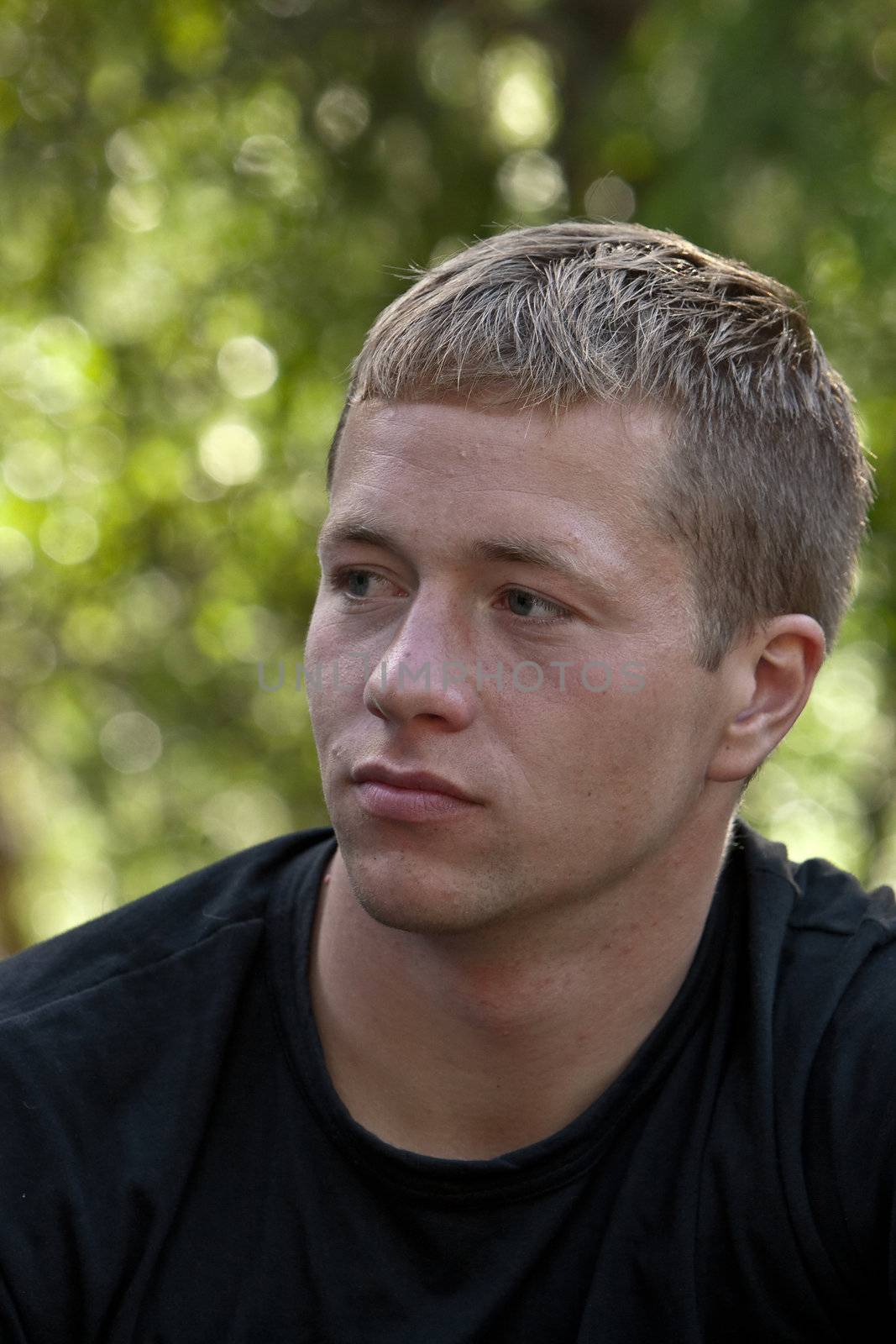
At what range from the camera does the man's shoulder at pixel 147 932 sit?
2059 mm

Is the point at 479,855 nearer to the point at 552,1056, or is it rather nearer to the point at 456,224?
the point at 552,1056

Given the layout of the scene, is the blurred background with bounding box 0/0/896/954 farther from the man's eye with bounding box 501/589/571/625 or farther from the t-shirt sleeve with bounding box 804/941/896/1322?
the t-shirt sleeve with bounding box 804/941/896/1322

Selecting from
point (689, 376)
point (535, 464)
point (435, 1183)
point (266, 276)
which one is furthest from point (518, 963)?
point (266, 276)

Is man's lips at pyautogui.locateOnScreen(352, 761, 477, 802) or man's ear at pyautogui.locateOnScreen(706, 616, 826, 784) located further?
man's ear at pyautogui.locateOnScreen(706, 616, 826, 784)

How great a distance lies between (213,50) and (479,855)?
3.85 metres

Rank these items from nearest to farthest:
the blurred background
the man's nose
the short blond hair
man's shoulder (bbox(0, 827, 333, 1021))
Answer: the man's nose
the short blond hair
man's shoulder (bbox(0, 827, 333, 1021))
the blurred background

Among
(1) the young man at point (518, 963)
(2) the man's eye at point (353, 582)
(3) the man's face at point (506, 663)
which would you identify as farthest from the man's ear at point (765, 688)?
(2) the man's eye at point (353, 582)

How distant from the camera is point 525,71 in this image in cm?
516

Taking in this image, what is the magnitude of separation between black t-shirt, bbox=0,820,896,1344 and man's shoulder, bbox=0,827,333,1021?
0.03 feet

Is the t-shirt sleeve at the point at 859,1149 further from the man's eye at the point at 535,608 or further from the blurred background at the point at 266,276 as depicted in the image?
the blurred background at the point at 266,276

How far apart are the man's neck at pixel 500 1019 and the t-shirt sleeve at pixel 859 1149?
0.88 feet

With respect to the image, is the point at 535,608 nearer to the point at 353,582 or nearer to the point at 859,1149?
the point at 353,582

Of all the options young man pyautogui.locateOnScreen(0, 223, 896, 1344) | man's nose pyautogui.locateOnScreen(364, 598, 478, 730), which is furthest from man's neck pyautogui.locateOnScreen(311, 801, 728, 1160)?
man's nose pyautogui.locateOnScreen(364, 598, 478, 730)

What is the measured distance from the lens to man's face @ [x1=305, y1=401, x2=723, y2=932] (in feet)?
5.94
